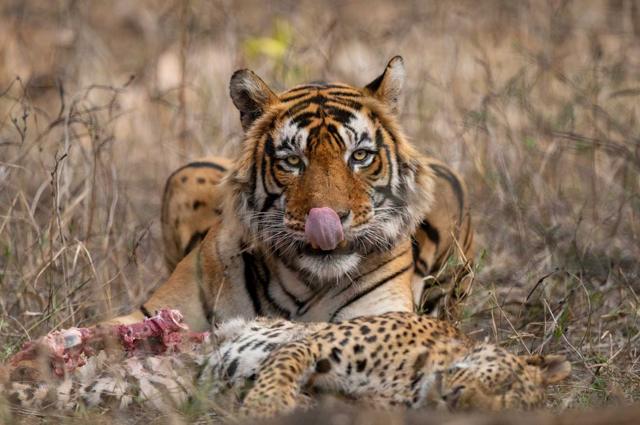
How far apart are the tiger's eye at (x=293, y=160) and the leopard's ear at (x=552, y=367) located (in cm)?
172

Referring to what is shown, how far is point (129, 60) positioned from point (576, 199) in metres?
6.15

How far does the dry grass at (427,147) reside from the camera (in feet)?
20.9

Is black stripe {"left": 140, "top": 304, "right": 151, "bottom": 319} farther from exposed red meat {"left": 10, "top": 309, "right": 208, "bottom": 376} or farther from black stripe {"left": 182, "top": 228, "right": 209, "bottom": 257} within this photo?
exposed red meat {"left": 10, "top": 309, "right": 208, "bottom": 376}

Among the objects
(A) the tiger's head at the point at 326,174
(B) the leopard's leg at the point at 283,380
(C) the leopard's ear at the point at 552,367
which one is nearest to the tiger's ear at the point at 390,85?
(A) the tiger's head at the point at 326,174

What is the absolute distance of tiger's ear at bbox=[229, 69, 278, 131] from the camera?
6.14 meters

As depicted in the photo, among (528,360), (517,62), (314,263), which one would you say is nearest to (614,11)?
(517,62)

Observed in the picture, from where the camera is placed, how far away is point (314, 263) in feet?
19.4

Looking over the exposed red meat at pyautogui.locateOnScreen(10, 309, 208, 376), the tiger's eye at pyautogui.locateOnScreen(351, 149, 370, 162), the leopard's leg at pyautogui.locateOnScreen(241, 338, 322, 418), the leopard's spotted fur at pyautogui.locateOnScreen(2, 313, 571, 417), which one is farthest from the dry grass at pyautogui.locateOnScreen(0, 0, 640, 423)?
the tiger's eye at pyautogui.locateOnScreen(351, 149, 370, 162)

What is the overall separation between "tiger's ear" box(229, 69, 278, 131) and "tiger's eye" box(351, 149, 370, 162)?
2.02 feet

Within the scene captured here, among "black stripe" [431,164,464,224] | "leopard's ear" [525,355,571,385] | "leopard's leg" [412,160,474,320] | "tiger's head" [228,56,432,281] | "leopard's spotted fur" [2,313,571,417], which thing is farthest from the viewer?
"black stripe" [431,164,464,224]

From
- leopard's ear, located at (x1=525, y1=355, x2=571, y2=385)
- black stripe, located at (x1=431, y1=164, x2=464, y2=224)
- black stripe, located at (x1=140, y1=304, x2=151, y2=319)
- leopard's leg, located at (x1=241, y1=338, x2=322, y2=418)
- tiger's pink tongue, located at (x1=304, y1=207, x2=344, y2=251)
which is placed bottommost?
black stripe, located at (x1=140, y1=304, x2=151, y2=319)

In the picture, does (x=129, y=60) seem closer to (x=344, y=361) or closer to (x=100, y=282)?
(x=100, y=282)

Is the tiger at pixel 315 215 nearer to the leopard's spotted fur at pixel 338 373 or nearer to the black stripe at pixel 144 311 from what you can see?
the black stripe at pixel 144 311

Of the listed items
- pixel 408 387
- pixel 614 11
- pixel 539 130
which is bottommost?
pixel 408 387
